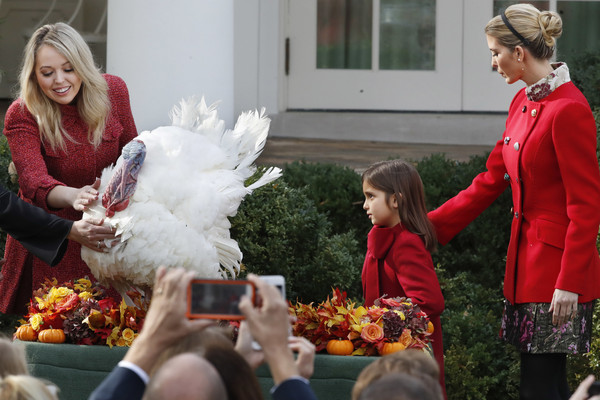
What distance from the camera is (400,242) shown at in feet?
13.7

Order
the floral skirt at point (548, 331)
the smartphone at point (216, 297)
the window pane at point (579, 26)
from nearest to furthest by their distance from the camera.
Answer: the smartphone at point (216, 297) < the floral skirt at point (548, 331) < the window pane at point (579, 26)

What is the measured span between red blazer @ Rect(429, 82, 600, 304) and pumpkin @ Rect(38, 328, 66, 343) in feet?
6.34

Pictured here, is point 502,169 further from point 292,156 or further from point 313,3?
point 313,3

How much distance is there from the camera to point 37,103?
4.20 m

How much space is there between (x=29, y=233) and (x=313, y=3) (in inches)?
193

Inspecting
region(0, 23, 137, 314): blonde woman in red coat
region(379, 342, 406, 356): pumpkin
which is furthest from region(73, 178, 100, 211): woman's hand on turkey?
region(379, 342, 406, 356): pumpkin

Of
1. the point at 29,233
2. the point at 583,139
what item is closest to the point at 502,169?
the point at 583,139

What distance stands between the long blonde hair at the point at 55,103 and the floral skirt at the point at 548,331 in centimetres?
203

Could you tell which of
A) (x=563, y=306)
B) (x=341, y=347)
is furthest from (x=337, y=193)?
(x=563, y=306)

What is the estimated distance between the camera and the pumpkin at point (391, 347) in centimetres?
382

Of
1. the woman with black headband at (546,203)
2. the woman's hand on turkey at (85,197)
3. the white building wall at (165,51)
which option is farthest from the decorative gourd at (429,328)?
the white building wall at (165,51)

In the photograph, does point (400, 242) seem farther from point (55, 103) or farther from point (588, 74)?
point (588, 74)

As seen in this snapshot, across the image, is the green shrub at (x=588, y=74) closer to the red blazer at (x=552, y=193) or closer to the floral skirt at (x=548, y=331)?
the red blazer at (x=552, y=193)

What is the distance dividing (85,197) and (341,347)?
1.24m
